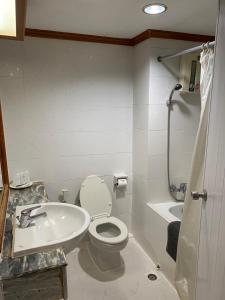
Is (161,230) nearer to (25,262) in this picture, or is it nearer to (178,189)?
(178,189)

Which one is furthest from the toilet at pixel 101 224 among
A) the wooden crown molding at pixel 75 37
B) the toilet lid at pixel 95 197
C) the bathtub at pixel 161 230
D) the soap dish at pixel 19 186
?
the wooden crown molding at pixel 75 37

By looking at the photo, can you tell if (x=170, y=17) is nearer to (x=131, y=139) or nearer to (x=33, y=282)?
(x=131, y=139)

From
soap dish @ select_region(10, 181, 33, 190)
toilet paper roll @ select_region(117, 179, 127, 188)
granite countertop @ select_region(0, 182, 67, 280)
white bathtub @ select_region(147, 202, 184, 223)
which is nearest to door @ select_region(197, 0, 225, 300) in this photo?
granite countertop @ select_region(0, 182, 67, 280)

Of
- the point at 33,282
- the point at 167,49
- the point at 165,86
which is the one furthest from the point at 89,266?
the point at 167,49

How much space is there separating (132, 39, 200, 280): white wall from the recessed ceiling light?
0.47 metres

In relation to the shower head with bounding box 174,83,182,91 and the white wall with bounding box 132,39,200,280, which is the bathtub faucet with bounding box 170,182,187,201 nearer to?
the white wall with bounding box 132,39,200,280

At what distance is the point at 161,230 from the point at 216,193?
3.78 ft

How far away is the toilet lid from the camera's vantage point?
2436mm

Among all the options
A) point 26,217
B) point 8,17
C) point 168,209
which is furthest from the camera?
point 168,209

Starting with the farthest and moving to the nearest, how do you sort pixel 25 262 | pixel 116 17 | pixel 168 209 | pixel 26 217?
pixel 168 209
pixel 116 17
pixel 26 217
pixel 25 262

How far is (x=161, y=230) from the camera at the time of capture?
84.4 inches

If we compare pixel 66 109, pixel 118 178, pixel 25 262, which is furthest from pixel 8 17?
pixel 118 178

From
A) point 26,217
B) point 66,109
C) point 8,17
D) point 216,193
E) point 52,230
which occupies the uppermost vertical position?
point 8,17

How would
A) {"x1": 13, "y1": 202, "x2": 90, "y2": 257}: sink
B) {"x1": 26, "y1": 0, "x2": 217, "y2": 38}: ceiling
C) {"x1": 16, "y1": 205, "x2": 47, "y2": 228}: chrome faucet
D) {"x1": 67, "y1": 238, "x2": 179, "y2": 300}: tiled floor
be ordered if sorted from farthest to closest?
{"x1": 67, "y1": 238, "x2": 179, "y2": 300}: tiled floor
{"x1": 26, "y1": 0, "x2": 217, "y2": 38}: ceiling
{"x1": 16, "y1": 205, "x2": 47, "y2": 228}: chrome faucet
{"x1": 13, "y1": 202, "x2": 90, "y2": 257}: sink
